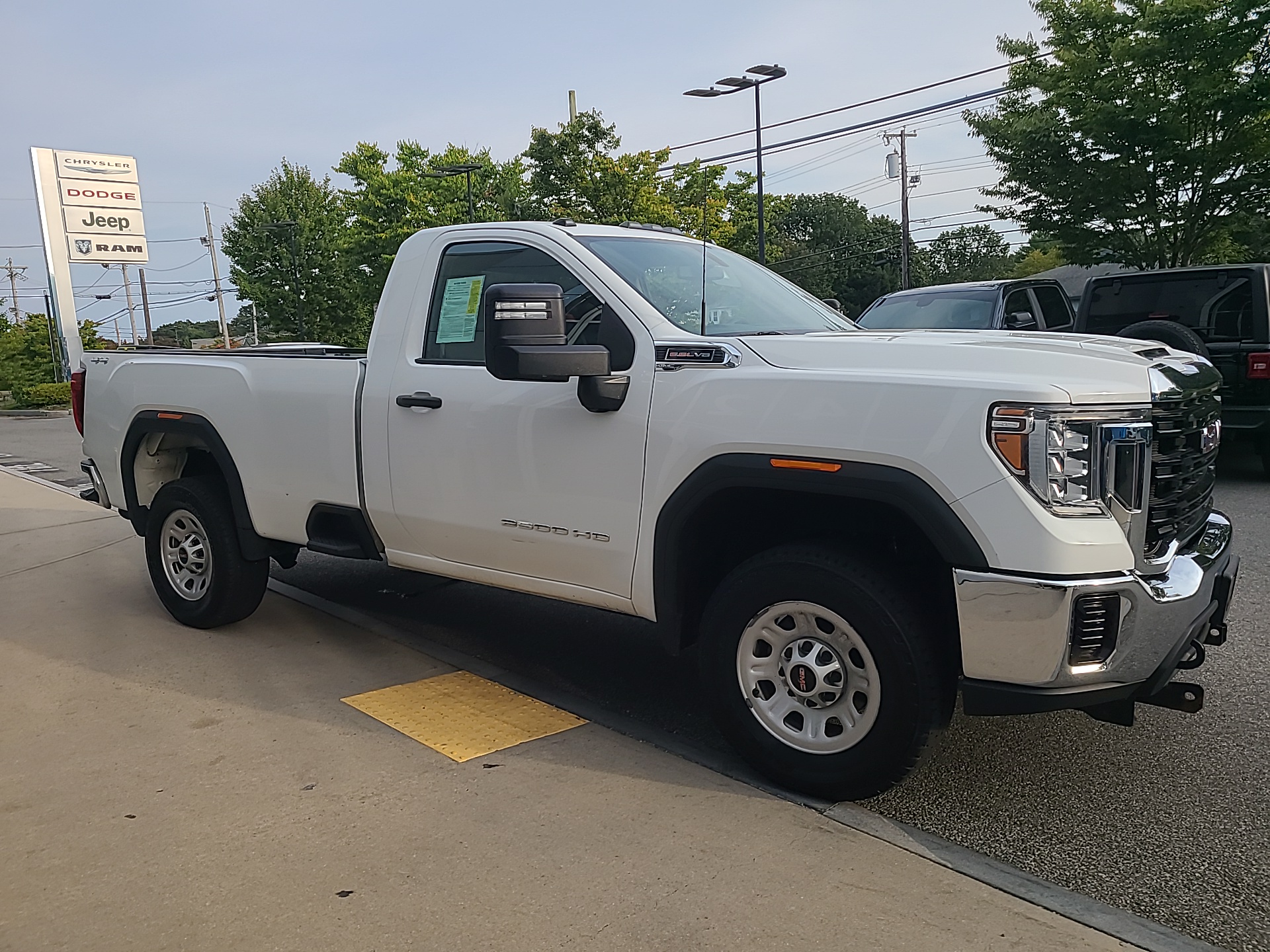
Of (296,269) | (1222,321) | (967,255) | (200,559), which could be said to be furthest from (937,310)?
(967,255)

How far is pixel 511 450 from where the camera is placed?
423cm

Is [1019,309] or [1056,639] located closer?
[1056,639]

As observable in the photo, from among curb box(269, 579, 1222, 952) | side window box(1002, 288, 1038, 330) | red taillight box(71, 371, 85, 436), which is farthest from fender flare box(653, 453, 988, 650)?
side window box(1002, 288, 1038, 330)

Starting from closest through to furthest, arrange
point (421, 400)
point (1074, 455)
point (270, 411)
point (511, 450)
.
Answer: point (1074, 455)
point (511, 450)
point (421, 400)
point (270, 411)

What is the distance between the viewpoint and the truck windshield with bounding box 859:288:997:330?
9961 millimetres

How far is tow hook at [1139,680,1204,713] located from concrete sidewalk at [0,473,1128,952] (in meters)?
0.98

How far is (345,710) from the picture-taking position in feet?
14.7

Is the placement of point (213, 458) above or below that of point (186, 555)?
above

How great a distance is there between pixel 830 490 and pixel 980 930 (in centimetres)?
131

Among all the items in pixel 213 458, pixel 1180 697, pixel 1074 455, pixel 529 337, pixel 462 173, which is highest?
pixel 462 173

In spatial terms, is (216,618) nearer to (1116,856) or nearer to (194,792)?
(194,792)

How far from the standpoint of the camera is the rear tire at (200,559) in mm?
5555

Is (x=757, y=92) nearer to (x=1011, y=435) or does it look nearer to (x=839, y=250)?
(x=1011, y=435)

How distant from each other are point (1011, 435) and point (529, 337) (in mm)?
1597
